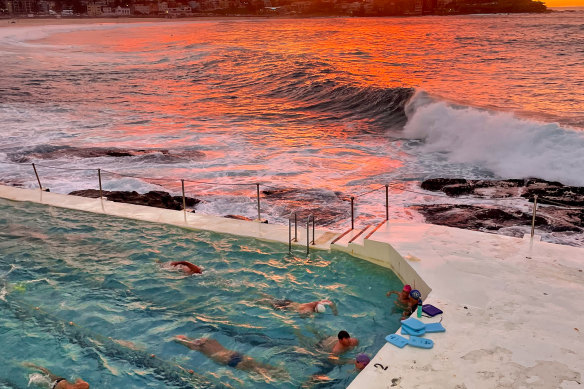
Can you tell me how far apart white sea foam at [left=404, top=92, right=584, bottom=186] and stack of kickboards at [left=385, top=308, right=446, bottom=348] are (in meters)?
12.4

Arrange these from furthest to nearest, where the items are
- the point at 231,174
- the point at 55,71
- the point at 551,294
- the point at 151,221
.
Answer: the point at 55,71 → the point at 231,174 → the point at 151,221 → the point at 551,294

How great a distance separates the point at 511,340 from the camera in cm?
564

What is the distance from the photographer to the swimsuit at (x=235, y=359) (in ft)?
21.1

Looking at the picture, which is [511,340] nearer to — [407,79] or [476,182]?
[476,182]

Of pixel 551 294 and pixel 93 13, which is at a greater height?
pixel 93 13

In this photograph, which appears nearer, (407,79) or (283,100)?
(283,100)

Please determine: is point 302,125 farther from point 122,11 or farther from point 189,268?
point 122,11

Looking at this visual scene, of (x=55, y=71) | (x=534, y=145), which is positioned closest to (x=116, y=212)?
(x=534, y=145)

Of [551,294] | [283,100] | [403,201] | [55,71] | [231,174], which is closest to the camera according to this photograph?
[551,294]

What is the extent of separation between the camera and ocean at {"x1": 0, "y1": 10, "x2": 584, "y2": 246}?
1557 centimetres

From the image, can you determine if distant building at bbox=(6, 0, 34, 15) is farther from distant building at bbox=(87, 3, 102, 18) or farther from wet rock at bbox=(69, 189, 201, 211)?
wet rock at bbox=(69, 189, 201, 211)

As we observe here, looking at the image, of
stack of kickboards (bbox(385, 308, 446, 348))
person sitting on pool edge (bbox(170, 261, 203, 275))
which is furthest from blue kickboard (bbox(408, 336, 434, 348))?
person sitting on pool edge (bbox(170, 261, 203, 275))

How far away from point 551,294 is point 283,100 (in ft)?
97.2

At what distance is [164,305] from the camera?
784 centimetres
